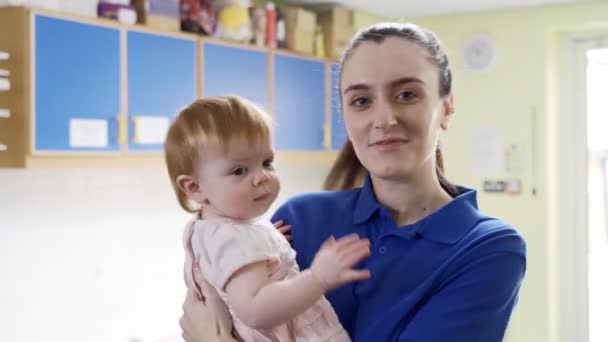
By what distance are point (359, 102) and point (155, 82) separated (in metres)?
1.82

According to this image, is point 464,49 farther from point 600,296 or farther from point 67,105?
point 67,105

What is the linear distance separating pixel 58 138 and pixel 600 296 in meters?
3.61

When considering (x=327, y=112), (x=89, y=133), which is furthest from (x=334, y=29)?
(x=89, y=133)

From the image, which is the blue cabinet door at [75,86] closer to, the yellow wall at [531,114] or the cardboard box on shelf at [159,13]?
the cardboard box on shelf at [159,13]

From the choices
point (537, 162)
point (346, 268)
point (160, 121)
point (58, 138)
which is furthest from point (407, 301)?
point (537, 162)

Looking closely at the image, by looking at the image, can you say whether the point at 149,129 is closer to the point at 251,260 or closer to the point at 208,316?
the point at 208,316

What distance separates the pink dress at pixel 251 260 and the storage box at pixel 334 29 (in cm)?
294

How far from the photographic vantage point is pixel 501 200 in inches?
183

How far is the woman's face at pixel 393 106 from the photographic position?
135cm

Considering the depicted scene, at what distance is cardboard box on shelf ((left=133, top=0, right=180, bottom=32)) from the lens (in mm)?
3031

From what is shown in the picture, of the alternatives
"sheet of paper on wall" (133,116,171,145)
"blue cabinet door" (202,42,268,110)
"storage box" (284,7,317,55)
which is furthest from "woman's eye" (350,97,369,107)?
"storage box" (284,7,317,55)

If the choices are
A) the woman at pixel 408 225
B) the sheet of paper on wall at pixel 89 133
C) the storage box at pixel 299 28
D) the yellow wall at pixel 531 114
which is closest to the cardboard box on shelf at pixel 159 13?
the sheet of paper on wall at pixel 89 133

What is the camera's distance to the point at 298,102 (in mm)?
3943

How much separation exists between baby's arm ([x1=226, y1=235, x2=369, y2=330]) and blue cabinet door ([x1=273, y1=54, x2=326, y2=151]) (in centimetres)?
249
